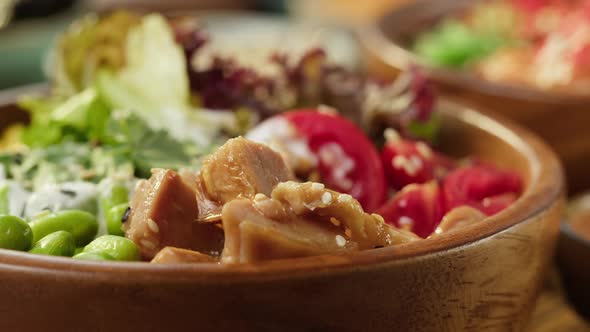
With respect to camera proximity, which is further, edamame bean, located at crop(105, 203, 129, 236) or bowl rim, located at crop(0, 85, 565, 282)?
edamame bean, located at crop(105, 203, 129, 236)

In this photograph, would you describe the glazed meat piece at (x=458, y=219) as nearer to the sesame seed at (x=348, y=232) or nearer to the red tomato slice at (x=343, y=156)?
the sesame seed at (x=348, y=232)

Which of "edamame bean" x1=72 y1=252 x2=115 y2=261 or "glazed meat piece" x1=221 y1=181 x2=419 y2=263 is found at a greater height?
"glazed meat piece" x1=221 y1=181 x2=419 y2=263

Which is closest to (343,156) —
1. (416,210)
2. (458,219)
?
(416,210)

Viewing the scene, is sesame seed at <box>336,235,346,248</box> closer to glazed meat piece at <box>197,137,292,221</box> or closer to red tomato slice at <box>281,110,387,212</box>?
glazed meat piece at <box>197,137,292,221</box>

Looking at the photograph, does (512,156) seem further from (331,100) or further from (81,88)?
(81,88)

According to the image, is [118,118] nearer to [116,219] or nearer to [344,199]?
[116,219]

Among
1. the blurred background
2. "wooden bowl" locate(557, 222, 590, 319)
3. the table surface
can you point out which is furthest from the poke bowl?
the blurred background

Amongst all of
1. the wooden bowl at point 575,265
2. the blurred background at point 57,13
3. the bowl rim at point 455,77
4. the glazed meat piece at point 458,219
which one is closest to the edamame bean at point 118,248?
the glazed meat piece at point 458,219
